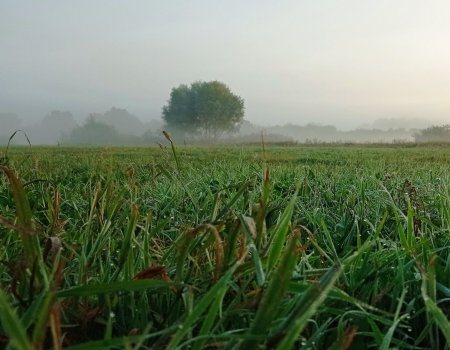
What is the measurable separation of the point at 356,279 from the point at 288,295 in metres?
0.25

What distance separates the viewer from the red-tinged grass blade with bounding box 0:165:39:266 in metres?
0.71

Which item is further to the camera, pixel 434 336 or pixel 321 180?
pixel 321 180

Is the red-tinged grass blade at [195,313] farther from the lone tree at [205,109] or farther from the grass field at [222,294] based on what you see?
the lone tree at [205,109]

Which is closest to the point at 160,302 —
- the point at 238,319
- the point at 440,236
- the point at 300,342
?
the point at 238,319

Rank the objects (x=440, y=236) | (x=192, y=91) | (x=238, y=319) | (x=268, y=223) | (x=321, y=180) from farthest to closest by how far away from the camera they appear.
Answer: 1. (x=192, y=91)
2. (x=321, y=180)
3. (x=268, y=223)
4. (x=440, y=236)
5. (x=238, y=319)

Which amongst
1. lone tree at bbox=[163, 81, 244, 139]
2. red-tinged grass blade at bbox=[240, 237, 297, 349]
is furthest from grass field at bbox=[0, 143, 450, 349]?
lone tree at bbox=[163, 81, 244, 139]

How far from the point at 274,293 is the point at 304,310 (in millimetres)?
46

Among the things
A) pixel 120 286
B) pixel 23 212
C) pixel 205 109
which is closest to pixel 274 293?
pixel 120 286

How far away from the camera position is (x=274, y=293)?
549 millimetres

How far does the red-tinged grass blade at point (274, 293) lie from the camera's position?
528mm

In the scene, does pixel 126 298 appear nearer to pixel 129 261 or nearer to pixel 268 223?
pixel 129 261

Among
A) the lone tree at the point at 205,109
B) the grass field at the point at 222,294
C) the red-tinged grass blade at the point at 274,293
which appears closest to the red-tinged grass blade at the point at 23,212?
the grass field at the point at 222,294

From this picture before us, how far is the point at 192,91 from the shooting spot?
78750 mm

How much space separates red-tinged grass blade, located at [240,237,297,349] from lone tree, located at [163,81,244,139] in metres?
76.0
